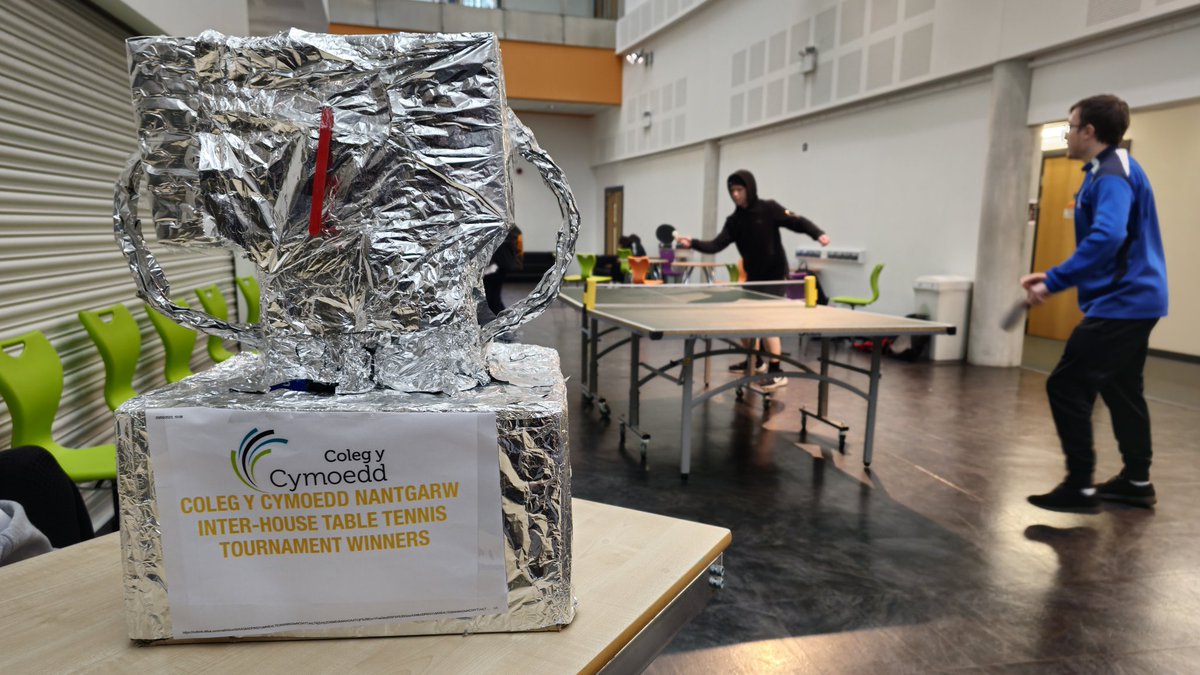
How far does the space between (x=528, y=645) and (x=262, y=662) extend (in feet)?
0.96

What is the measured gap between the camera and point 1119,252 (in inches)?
109

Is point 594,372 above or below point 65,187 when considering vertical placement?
below

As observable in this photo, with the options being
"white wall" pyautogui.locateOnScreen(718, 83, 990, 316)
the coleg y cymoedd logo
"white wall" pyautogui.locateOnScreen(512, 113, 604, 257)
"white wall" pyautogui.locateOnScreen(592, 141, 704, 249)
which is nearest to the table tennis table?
the coleg y cymoedd logo

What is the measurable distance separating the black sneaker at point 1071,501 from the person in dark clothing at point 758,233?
2.16 meters

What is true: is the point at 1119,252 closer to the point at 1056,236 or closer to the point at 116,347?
the point at 116,347

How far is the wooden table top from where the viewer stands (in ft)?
2.51

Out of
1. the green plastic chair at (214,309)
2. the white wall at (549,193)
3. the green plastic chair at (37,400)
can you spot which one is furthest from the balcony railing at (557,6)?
the green plastic chair at (37,400)

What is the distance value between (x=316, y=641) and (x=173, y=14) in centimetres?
399

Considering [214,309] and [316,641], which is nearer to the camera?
[316,641]

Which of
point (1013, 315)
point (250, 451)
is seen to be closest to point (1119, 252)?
point (1013, 315)

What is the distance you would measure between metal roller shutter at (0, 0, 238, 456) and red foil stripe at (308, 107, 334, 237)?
2.47m

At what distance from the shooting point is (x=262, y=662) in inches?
30.4

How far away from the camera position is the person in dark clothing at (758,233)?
5184mm

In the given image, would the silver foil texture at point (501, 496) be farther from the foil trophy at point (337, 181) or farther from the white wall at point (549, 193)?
the white wall at point (549, 193)
